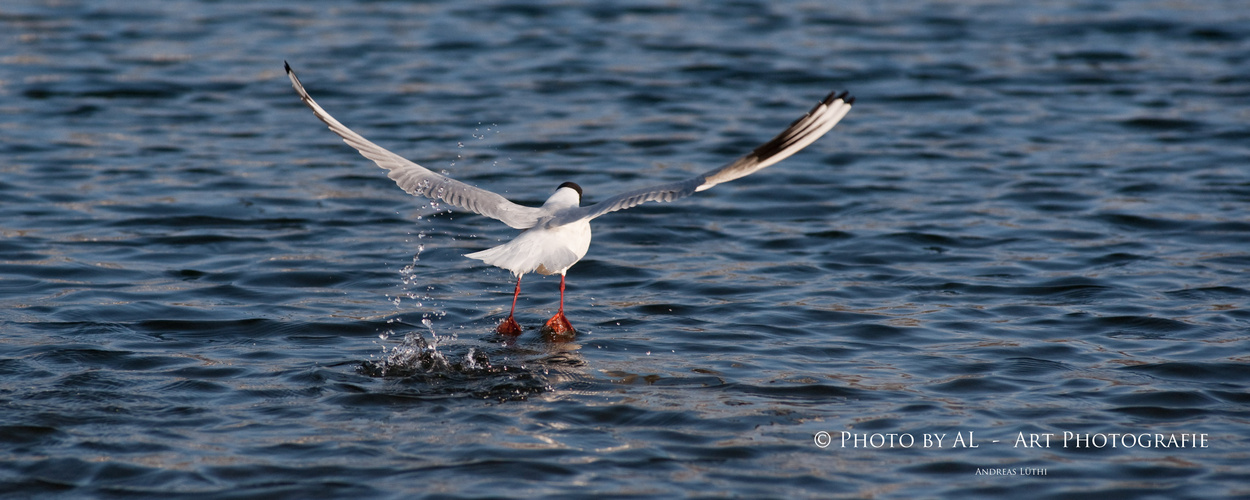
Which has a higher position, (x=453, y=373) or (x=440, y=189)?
(x=440, y=189)

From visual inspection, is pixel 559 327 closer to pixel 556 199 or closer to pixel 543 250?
pixel 543 250

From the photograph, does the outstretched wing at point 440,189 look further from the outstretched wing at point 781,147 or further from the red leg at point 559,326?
the outstretched wing at point 781,147

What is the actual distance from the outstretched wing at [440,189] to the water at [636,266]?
0.70m

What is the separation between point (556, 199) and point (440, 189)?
0.78 metres

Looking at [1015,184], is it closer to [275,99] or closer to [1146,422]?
[1146,422]

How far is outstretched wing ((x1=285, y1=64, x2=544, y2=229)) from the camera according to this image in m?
8.06

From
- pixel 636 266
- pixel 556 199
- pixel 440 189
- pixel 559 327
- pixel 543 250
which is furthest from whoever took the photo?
pixel 636 266

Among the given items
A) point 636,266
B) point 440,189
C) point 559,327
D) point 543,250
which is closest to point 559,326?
point 559,327

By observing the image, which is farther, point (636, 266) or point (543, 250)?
point (636, 266)

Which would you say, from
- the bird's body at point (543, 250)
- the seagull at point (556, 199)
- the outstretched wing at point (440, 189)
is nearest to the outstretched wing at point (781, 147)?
the seagull at point (556, 199)

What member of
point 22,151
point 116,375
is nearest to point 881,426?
point 116,375

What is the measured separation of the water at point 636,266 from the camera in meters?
6.00

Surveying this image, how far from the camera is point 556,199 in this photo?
8500 mm

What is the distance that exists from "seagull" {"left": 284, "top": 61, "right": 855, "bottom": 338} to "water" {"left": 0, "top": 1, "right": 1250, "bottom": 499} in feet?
1.80
